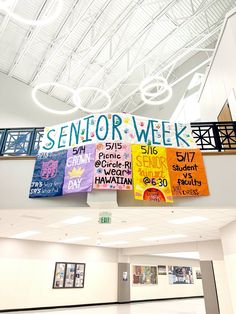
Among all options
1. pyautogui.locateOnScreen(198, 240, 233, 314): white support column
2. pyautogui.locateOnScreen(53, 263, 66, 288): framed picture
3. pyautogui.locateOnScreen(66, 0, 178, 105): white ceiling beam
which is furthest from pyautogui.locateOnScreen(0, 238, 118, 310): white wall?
pyautogui.locateOnScreen(66, 0, 178, 105): white ceiling beam

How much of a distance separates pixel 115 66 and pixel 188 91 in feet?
14.7

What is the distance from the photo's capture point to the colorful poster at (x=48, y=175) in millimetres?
5328

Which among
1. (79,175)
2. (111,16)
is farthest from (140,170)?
(111,16)

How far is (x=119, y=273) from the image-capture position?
14242 mm

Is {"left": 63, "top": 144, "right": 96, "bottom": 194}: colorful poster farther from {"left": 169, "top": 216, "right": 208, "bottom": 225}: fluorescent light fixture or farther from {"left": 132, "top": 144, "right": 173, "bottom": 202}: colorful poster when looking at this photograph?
{"left": 169, "top": 216, "right": 208, "bottom": 225}: fluorescent light fixture

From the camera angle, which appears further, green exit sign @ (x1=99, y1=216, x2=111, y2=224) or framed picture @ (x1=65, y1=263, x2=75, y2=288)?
framed picture @ (x1=65, y1=263, x2=75, y2=288)

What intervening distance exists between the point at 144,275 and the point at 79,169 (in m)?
12.5

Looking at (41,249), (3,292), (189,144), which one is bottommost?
(3,292)

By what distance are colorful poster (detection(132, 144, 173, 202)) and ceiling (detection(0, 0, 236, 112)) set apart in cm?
686

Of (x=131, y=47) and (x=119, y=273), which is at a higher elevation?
(x=131, y=47)

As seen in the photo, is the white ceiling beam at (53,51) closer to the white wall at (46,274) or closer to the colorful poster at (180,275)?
the white wall at (46,274)

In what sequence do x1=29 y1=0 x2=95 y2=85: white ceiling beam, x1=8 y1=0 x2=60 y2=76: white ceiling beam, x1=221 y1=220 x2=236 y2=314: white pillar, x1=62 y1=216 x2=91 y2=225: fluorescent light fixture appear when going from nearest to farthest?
x1=221 y1=220 x2=236 y2=314: white pillar
x1=62 y1=216 x2=91 y2=225: fluorescent light fixture
x1=29 y1=0 x2=95 y2=85: white ceiling beam
x1=8 y1=0 x2=60 y2=76: white ceiling beam

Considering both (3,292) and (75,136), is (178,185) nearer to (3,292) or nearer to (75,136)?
(75,136)

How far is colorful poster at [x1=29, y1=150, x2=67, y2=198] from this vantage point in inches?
210
